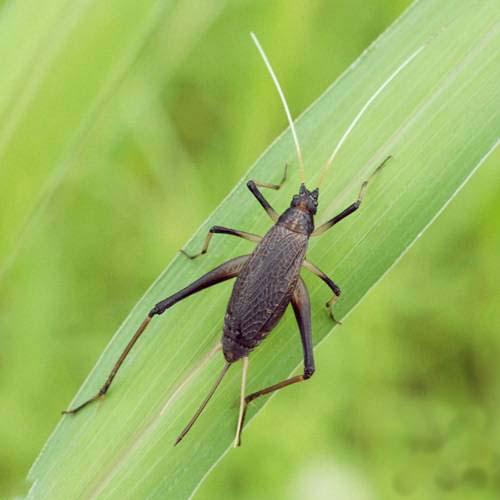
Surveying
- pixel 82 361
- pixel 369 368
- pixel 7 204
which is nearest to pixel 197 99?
pixel 7 204

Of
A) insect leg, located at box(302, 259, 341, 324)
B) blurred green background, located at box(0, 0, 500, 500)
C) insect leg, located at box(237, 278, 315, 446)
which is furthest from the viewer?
blurred green background, located at box(0, 0, 500, 500)

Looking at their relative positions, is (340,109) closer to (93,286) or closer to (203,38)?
(203,38)

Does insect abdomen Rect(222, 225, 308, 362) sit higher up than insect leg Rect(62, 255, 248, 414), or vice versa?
insect leg Rect(62, 255, 248, 414)

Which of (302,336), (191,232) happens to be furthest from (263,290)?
(191,232)

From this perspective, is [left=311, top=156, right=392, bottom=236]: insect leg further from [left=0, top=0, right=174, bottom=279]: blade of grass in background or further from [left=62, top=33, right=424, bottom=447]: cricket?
[left=0, top=0, right=174, bottom=279]: blade of grass in background

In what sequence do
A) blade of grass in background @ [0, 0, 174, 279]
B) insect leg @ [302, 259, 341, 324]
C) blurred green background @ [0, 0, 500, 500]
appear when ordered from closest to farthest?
blade of grass in background @ [0, 0, 174, 279]
insect leg @ [302, 259, 341, 324]
blurred green background @ [0, 0, 500, 500]

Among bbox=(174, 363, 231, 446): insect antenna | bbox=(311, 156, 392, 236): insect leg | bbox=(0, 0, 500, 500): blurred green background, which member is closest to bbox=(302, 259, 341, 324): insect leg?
bbox=(311, 156, 392, 236): insect leg

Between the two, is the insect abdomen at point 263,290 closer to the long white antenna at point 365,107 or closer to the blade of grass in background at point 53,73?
the long white antenna at point 365,107

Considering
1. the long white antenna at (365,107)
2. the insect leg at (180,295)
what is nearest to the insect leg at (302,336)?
the insect leg at (180,295)

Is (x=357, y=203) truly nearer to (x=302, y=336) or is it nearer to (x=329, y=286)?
(x=329, y=286)
